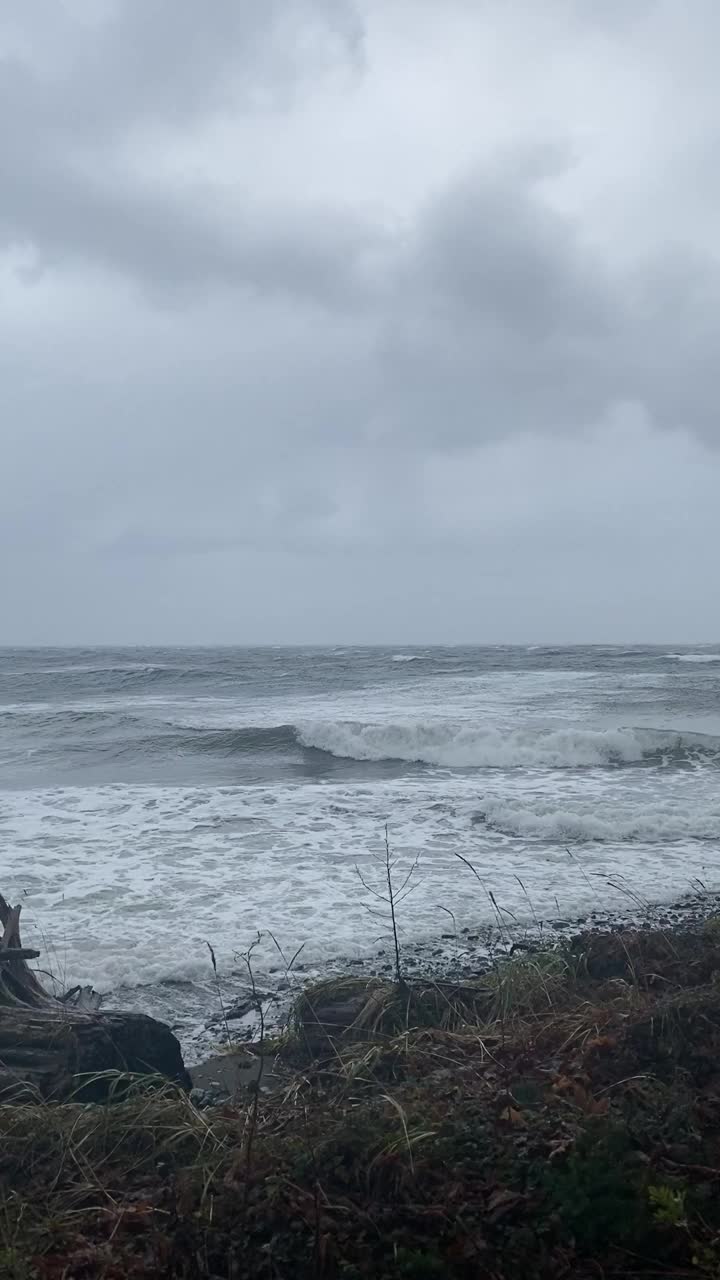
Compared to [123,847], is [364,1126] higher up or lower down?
higher up

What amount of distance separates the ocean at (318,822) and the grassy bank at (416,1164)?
225cm

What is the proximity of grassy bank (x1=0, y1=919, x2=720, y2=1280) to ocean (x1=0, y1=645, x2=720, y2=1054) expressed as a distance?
88.6 inches

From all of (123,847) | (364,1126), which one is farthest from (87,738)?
(364,1126)

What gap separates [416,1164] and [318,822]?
9213mm

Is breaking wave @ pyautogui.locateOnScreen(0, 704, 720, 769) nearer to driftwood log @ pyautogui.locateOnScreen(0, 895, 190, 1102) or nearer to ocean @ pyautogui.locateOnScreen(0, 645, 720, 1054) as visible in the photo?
ocean @ pyautogui.locateOnScreen(0, 645, 720, 1054)

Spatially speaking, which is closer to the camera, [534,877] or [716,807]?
[534,877]

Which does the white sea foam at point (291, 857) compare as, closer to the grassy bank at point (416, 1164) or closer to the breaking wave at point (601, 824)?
the breaking wave at point (601, 824)

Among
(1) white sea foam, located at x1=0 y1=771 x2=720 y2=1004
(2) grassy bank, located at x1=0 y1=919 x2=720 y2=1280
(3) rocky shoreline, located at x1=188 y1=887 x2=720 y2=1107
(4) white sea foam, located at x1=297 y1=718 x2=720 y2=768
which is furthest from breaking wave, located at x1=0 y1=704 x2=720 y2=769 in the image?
(2) grassy bank, located at x1=0 y1=919 x2=720 y2=1280

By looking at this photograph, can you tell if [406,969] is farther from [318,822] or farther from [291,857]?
[318,822]

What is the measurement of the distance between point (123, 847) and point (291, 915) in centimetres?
344

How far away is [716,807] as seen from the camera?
42.3ft

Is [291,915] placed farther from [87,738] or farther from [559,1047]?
[87,738]

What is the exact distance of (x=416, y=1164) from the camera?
3.15 meters

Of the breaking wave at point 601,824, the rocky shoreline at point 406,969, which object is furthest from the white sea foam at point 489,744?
the rocky shoreline at point 406,969
